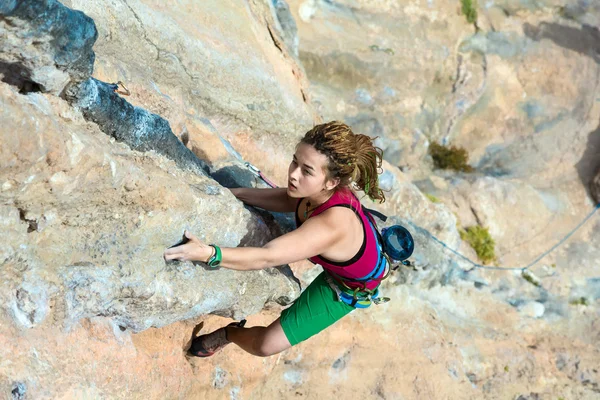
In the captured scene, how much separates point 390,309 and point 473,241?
430 centimetres

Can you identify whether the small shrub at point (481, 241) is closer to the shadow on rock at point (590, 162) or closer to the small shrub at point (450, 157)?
the small shrub at point (450, 157)

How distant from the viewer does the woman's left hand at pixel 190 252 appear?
4.04 meters

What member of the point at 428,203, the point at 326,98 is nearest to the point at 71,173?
the point at 428,203

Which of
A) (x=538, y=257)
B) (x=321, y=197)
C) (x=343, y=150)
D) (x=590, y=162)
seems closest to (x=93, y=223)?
(x=321, y=197)

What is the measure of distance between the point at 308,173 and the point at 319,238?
51 centimetres

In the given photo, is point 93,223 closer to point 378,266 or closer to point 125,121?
point 125,121

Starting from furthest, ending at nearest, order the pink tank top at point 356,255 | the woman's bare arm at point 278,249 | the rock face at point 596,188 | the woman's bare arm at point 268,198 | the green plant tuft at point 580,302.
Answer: the rock face at point 596,188
the green plant tuft at point 580,302
the woman's bare arm at point 268,198
the pink tank top at point 356,255
the woman's bare arm at point 278,249

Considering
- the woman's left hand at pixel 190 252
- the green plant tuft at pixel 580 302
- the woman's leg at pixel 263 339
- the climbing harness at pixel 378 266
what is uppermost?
the woman's left hand at pixel 190 252

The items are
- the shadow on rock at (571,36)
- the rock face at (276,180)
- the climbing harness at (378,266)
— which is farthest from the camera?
the shadow on rock at (571,36)

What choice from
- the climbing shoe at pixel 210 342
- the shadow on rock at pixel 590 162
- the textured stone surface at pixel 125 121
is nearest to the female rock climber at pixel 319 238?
the climbing shoe at pixel 210 342

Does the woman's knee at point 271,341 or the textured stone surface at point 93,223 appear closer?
the textured stone surface at point 93,223

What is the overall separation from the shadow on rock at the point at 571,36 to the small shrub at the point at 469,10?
1.67 meters

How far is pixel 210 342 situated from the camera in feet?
17.8

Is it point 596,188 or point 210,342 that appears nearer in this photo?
point 210,342
